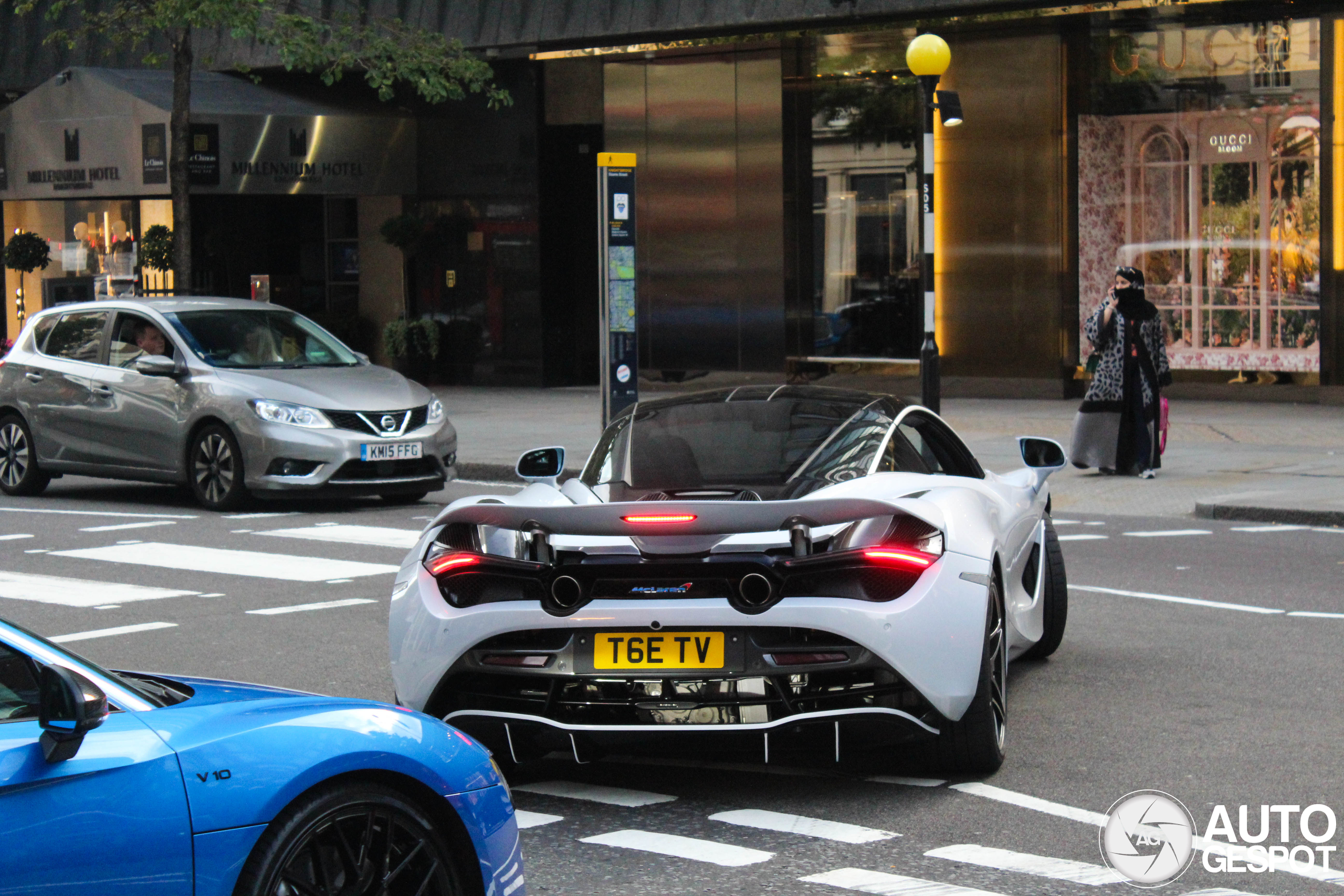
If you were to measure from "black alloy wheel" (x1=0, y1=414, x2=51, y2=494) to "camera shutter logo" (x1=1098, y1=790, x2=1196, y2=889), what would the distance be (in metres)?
12.5

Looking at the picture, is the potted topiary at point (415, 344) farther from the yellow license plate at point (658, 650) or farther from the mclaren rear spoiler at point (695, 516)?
the yellow license plate at point (658, 650)

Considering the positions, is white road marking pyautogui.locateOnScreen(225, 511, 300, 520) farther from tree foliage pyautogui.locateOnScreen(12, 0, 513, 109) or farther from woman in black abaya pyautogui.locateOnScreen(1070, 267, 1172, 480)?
tree foliage pyautogui.locateOnScreen(12, 0, 513, 109)

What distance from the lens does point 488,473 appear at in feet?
57.9

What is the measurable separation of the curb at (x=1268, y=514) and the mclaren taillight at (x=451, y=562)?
29.3ft

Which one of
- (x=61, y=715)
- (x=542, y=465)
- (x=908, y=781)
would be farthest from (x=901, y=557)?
(x=61, y=715)

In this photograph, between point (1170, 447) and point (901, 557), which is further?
point (1170, 447)

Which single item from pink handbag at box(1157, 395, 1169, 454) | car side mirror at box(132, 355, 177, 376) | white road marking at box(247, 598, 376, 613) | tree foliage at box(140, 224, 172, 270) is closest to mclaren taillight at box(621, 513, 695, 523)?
white road marking at box(247, 598, 376, 613)

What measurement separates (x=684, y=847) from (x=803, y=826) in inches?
16.7

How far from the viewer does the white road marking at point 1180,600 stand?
32.1 ft

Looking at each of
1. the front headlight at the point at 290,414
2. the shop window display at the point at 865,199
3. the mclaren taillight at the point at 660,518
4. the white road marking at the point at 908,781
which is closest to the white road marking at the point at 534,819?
the mclaren taillight at the point at 660,518

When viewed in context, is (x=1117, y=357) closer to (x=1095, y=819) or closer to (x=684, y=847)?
(x=1095, y=819)

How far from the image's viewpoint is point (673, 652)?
582 cm

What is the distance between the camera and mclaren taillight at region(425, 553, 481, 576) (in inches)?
239

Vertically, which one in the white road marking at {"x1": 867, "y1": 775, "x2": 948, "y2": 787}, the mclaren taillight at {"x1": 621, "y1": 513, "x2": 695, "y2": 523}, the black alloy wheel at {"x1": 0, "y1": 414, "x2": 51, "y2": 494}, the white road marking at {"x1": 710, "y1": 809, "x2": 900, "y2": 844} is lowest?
the white road marking at {"x1": 867, "y1": 775, "x2": 948, "y2": 787}
